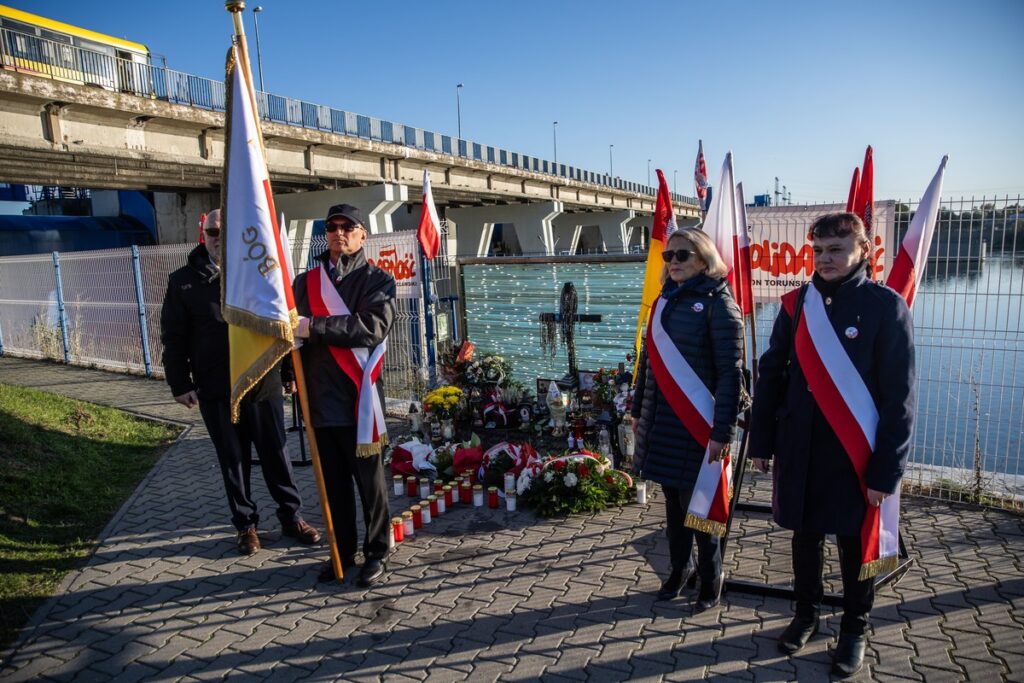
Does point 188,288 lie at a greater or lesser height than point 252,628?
greater

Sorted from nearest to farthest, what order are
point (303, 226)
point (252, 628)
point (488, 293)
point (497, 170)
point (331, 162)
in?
point (252, 628)
point (488, 293)
point (331, 162)
point (303, 226)
point (497, 170)

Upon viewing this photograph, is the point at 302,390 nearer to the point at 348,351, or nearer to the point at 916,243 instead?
the point at 348,351

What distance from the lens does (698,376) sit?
136 inches

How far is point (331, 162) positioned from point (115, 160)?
18.0 ft

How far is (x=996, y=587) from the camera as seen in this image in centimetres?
377

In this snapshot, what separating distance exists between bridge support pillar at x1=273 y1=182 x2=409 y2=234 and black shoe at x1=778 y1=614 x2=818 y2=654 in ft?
57.6

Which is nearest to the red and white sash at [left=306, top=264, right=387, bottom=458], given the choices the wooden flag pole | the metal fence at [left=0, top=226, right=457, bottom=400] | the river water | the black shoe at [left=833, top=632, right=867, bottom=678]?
the wooden flag pole

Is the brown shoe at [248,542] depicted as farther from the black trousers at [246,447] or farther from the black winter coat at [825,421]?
the black winter coat at [825,421]

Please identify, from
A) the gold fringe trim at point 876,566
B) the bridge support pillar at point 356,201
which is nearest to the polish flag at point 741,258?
the gold fringe trim at point 876,566

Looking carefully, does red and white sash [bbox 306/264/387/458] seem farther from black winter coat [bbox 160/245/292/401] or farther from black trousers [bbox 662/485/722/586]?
black trousers [bbox 662/485/722/586]

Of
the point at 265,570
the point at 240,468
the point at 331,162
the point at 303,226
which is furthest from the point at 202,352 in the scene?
the point at 303,226

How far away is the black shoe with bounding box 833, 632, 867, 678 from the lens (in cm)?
306

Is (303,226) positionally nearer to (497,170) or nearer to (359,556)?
(497,170)

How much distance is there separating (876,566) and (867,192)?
227cm
